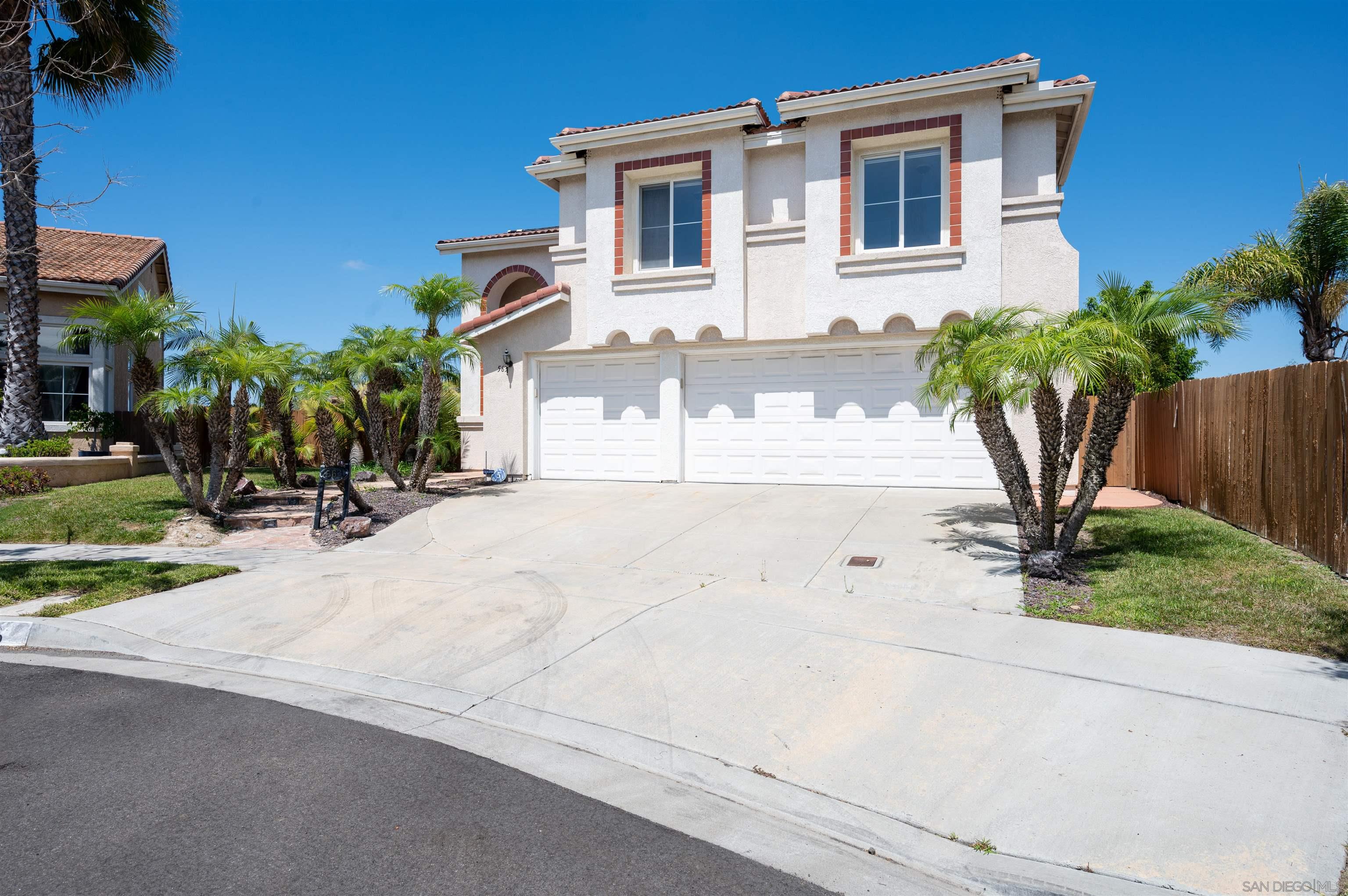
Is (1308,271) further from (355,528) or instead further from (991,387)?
(355,528)

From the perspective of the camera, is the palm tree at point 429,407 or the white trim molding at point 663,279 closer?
the palm tree at point 429,407

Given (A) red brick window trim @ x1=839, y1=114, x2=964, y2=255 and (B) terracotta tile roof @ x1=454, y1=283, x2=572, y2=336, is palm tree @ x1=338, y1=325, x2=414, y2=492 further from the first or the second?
(A) red brick window trim @ x1=839, y1=114, x2=964, y2=255

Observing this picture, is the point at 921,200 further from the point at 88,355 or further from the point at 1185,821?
the point at 88,355

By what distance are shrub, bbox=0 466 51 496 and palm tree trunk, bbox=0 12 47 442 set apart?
4.66 feet

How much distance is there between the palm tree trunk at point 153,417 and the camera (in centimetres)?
1180

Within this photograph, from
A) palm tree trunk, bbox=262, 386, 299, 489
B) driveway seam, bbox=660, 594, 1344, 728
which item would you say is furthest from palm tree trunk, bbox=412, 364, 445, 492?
driveway seam, bbox=660, 594, 1344, 728

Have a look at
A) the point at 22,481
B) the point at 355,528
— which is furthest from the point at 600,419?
Result: the point at 22,481

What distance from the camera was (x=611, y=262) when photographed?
15969mm

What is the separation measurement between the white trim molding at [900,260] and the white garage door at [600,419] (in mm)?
4115

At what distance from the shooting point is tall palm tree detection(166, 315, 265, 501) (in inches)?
470

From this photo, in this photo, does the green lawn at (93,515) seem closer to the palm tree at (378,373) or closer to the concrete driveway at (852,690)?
the palm tree at (378,373)

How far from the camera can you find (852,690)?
534 centimetres

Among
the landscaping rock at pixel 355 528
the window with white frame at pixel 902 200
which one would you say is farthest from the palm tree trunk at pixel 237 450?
the window with white frame at pixel 902 200

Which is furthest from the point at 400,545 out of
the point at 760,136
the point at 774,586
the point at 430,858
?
the point at 760,136
